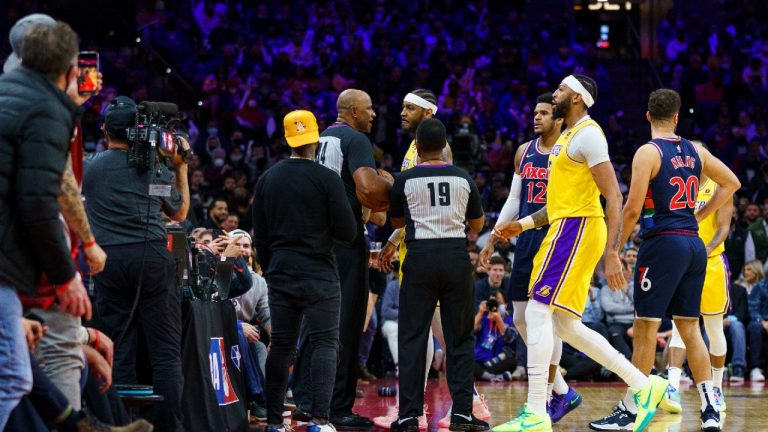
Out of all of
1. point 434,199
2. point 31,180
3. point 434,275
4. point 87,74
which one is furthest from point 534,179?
point 31,180

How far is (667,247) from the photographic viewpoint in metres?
7.11

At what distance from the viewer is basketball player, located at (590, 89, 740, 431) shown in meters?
7.09

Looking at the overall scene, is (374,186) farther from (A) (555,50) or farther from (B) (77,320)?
(A) (555,50)

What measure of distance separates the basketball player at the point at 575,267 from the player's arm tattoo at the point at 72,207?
10.1 feet

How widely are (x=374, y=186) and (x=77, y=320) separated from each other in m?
2.88

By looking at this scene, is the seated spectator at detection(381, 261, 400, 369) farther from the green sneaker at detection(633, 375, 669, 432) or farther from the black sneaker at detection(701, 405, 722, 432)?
the green sneaker at detection(633, 375, 669, 432)

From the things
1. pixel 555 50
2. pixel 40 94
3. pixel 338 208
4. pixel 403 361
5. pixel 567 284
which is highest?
pixel 555 50

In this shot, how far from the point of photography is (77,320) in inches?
179

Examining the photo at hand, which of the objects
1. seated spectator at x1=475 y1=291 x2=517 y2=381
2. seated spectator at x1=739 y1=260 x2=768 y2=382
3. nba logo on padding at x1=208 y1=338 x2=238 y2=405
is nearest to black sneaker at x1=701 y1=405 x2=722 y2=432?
nba logo on padding at x1=208 y1=338 x2=238 y2=405

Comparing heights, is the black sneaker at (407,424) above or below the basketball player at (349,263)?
below

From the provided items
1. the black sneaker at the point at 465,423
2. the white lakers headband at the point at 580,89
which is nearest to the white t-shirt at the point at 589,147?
the white lakers headband at the point at 580,89

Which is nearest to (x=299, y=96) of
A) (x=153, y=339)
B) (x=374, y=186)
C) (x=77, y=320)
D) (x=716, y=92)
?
(x=716, y=92)

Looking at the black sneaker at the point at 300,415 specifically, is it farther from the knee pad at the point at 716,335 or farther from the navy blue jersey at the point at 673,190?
the knee pad at the point at 716,335

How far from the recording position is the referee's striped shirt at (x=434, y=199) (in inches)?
270
